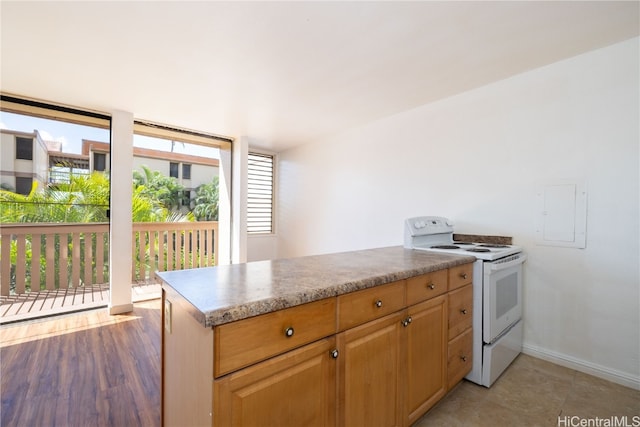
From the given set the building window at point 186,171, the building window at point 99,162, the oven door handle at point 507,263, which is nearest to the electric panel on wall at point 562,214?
the oven door handle at point 507,263

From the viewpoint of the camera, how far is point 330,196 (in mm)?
4207

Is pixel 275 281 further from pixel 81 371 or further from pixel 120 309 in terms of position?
pixel 120 309

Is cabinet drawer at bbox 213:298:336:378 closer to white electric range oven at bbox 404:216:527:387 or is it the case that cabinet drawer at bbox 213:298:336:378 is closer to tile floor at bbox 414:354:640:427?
tile floor at bbox 414:354:640:427

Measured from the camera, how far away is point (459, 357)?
69.7 inches

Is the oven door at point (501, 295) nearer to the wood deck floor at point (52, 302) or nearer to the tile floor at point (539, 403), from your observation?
the tile floor at point (539, 403)

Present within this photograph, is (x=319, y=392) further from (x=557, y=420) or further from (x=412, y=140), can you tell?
(x=412, y=140)

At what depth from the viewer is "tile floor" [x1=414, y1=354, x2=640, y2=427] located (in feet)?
5.16

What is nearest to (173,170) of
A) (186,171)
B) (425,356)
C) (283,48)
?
(186,171)

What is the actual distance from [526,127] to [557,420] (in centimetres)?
204

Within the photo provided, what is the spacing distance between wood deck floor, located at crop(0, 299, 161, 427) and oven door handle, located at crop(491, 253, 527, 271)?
2223mm

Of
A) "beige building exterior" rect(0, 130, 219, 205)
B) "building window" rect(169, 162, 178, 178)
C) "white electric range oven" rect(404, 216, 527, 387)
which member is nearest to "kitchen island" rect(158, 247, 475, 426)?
"white electric range oven" rect(404, 216, 527, 387)

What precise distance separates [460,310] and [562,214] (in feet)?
3.92

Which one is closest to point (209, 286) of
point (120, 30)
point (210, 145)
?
point (120, 30)

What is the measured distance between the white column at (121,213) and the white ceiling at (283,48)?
0.33 m
